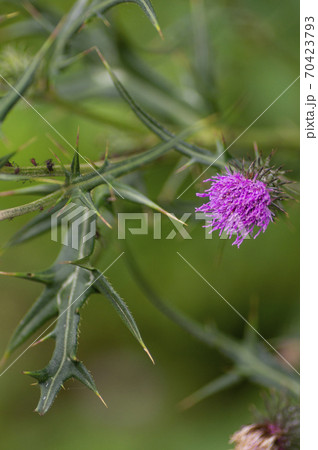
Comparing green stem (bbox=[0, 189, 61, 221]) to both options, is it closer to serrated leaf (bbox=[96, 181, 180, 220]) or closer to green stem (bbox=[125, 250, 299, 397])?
serrated leaf (bbox=[96, 181, 180, 220])

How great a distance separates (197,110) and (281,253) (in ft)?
3.30

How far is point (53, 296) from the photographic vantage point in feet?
4.34

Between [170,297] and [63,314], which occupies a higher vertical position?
[63,314]

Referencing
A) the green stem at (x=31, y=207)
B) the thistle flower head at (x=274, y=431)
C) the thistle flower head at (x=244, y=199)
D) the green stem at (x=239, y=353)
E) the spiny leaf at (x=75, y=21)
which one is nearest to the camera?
the green stem at (x=31, y=207)

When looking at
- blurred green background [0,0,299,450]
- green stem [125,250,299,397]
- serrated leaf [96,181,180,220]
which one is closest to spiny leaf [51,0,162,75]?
serrated leaf [96,181,180,220]

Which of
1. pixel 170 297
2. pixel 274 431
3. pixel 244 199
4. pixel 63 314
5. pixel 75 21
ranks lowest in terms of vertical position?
pixel 274 431

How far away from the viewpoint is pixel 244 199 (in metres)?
1.30

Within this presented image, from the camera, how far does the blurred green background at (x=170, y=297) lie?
2695 millimetres

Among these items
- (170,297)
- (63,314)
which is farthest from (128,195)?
(170,297)

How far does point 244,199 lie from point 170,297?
161 cm

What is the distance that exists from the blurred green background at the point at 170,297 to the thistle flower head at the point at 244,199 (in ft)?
4.24

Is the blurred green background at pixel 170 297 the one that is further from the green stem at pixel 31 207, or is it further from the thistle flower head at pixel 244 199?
the green stem at pixel 31 207

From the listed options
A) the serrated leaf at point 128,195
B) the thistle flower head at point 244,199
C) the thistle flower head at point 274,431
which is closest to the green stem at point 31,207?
the serrated leaf at point 128,195

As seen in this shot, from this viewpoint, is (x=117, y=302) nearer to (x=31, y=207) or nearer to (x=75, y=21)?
(x=31, y=207)
